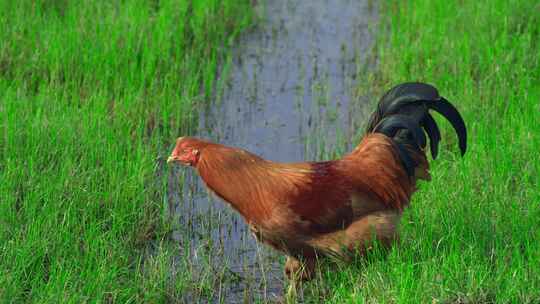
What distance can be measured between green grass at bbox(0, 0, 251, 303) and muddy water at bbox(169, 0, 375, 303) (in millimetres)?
216

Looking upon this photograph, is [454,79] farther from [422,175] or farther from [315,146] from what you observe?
[422,175]

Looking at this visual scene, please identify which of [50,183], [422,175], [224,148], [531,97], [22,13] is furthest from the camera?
[22,13]

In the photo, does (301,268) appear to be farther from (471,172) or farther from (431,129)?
(471,172)

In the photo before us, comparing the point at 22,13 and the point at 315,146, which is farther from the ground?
the point at 22,13

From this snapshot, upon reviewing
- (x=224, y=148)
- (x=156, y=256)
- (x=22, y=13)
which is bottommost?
(x=156, y=256)

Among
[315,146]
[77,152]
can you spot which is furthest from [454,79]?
[77,152]

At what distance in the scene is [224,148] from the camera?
14.6 ft

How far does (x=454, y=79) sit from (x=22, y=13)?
3862 mm

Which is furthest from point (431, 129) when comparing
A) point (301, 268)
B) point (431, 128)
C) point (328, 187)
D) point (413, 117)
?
point (301, 268)

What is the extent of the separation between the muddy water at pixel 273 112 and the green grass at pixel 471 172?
13.8 inches

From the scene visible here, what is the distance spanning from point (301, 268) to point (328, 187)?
1.65ft

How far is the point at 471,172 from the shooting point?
5.48 meters

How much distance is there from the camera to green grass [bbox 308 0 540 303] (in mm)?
4297

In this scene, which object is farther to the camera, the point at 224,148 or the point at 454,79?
the point at 454,79
